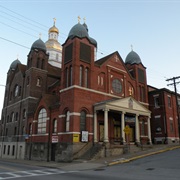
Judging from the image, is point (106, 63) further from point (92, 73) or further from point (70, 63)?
point (70, 63)

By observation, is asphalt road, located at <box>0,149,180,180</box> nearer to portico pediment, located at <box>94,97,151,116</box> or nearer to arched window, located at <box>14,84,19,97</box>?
portico pediment, located at <box>94,97,151,116</box>

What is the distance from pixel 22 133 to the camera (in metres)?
35.8

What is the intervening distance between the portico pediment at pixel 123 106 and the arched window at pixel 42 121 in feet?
27.8

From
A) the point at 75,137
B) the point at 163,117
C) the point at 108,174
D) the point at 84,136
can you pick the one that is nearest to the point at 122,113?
the point at 84,136

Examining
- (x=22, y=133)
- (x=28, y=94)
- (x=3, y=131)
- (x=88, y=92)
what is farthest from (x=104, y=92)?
(x=3, y=131)

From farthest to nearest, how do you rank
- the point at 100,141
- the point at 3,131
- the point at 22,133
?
the point at 3,131 → the point at 22,133 → the point at 100,141

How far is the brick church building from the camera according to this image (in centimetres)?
2567

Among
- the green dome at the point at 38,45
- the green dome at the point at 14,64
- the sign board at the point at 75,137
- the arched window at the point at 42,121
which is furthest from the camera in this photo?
the green dome at the point at 14,64

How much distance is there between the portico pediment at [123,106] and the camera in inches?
1033

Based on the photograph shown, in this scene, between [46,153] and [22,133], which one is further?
[22,133]

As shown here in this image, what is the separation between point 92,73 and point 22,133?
1672cm

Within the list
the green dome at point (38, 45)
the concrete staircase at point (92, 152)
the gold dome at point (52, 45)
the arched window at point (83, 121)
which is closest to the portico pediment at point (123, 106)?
the arched window at point (83, 121)

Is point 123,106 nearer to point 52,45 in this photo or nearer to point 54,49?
point 54,49

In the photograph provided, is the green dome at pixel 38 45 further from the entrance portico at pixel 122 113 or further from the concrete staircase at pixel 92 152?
the concrete staircase at pixel 92 152
